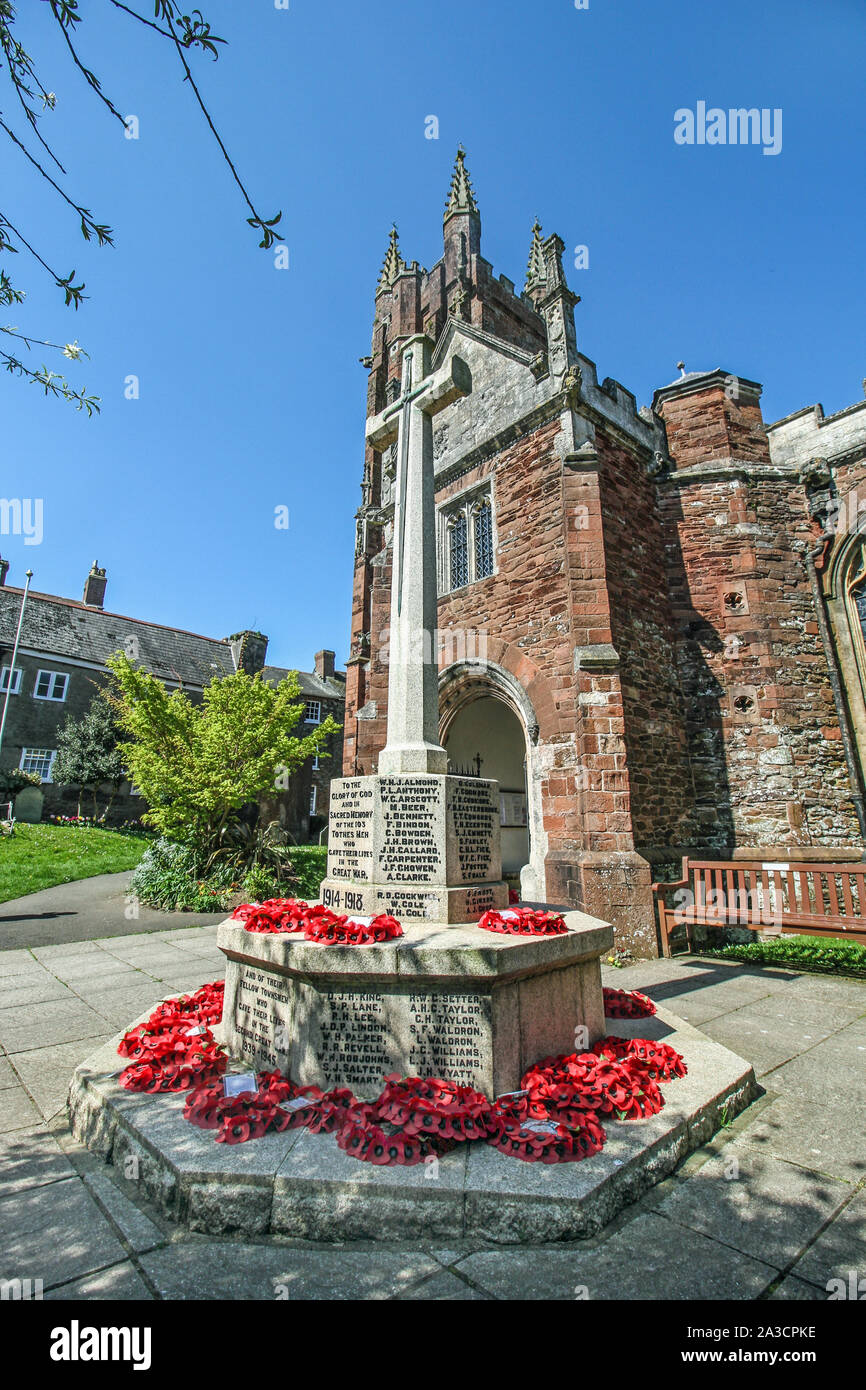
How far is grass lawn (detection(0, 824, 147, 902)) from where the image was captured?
1277 cm

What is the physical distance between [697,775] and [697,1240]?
8999 millimetres

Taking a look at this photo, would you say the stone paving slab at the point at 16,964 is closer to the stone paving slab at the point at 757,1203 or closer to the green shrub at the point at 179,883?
the green shrub at the point at 179,883

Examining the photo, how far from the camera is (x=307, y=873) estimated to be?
1377 cm

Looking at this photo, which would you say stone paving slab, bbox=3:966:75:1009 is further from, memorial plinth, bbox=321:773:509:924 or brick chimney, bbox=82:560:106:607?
brick chimney, bbox=82:560:106:607

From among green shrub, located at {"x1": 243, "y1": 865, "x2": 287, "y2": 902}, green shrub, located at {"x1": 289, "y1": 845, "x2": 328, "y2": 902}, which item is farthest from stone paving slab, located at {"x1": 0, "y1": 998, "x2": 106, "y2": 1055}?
green shrub, located at {"x1": 243, "y1": 865, "x2": 287, "y2": 902}

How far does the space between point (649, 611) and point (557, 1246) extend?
9.73m

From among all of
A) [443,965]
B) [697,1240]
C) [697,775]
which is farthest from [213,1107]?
[697,775]

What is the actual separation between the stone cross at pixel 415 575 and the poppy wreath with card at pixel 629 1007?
2.47 meters

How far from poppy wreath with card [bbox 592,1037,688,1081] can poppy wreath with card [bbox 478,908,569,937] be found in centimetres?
78

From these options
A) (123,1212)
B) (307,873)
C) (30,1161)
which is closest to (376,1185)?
(123,1212)

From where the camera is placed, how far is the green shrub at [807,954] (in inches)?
281

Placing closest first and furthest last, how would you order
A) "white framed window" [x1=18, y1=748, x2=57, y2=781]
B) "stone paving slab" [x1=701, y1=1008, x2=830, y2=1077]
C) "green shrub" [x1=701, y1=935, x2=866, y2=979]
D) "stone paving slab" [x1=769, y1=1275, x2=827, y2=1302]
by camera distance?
"stone paving slab" [x1=769, y1=1275, x2=827, y2=1302], "stone paving slab" [x1=701, y1=1008, x2=830, y2=1077], "green shrub" [x1=701, y1=935, x2=866, y2=979], "white framed window" [x1=18, y1=748, x2=57, y2=781]

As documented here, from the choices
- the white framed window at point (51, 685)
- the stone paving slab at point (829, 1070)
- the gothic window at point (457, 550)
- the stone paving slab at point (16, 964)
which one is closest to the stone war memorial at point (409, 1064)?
the stone paving slab at point (829, 1070)
